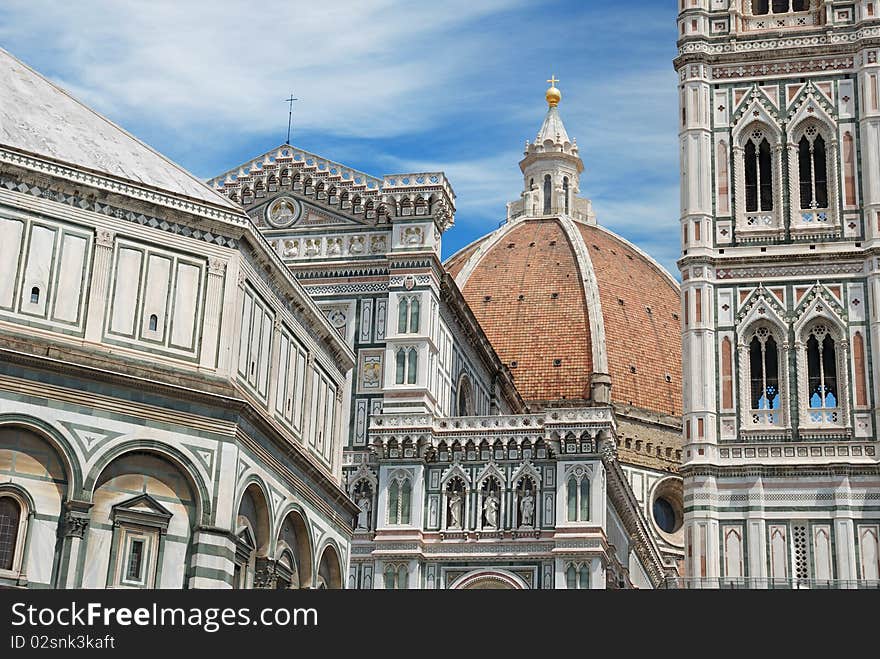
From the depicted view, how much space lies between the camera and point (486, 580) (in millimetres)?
39969

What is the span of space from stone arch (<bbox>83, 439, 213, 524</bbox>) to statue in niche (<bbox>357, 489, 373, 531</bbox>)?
2144 cm

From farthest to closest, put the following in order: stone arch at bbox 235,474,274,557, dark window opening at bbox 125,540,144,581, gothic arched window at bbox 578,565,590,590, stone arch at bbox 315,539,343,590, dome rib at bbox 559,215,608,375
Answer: dome rib at bbox 559,215,608,375
gothic arched window at bbox 578,565,590,590
stone arch at bbox 315,539,343,590
stone arch at bbox 235,474,274,557
dark window opening at bbox 125,540,144,581

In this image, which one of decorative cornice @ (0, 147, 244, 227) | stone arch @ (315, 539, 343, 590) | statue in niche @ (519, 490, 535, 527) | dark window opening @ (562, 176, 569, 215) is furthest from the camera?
dark window opening @ (562, 176, 569, 215)

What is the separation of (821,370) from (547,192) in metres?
51.6

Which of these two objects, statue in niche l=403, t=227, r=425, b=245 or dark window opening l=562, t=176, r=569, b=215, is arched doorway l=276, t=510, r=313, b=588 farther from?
dark window opening l=562, t=176, r=569, b=215

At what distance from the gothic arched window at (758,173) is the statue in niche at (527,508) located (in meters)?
9.57

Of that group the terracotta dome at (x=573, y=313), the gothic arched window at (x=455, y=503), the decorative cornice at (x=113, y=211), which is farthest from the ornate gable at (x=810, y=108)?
the terracotta dome at (x=573, y=313)

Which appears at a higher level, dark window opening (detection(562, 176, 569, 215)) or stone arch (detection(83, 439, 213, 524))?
dark window opening (detection(562, 176, 569, 215))

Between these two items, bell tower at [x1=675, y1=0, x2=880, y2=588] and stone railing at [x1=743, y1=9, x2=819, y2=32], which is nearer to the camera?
bell tower at [x1=675, y1=0, x2=880, y2=588]

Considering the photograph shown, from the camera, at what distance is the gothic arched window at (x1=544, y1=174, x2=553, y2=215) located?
9031 centimetres

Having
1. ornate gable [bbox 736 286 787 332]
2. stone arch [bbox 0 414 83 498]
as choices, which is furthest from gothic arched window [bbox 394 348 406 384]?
stone arch [bbox 0 414 83 498]

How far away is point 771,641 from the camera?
13250mm

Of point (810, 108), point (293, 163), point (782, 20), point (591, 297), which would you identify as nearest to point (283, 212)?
point (293, 163)

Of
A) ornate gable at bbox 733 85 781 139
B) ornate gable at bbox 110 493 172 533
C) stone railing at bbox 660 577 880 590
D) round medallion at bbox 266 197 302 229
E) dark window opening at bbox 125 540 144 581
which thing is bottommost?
dark window opening at bbox 125 540 144 581
